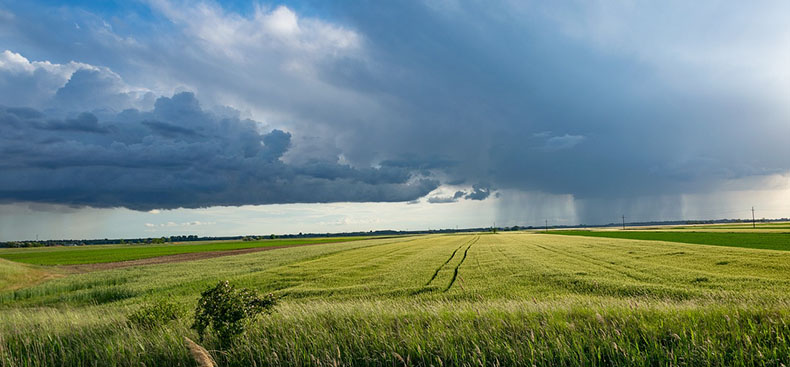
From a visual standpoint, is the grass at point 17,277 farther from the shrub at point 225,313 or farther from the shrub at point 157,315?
the shrub at point 225,313

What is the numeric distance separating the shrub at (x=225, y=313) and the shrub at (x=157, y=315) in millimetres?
3069

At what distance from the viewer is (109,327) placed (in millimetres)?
10508

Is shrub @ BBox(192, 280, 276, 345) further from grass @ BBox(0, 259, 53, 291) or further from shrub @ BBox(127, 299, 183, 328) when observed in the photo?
grass @ BBox(0, 259, 53, 291)

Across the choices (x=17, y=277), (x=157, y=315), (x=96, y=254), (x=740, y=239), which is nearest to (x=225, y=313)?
(x=157, y=315)

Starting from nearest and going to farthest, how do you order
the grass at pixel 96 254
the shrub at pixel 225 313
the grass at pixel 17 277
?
the shrub at pixel 225 313 < the grass at pixel 17 277 < the grass at pixel 96 254

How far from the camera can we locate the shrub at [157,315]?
10.9m

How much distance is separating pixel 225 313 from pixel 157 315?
175 inches

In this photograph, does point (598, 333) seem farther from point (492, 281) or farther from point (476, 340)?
point (492, 281)

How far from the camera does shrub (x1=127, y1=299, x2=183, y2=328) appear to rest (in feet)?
35.7

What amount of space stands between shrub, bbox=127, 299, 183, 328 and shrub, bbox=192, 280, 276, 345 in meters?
3.07

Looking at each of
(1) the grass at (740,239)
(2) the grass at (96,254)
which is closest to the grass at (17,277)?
(2) the grass at (96,254)

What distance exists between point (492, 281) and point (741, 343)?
17.8 m

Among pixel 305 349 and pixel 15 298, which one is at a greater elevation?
pixel 305 349

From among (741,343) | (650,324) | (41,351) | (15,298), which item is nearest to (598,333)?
(650,324)
